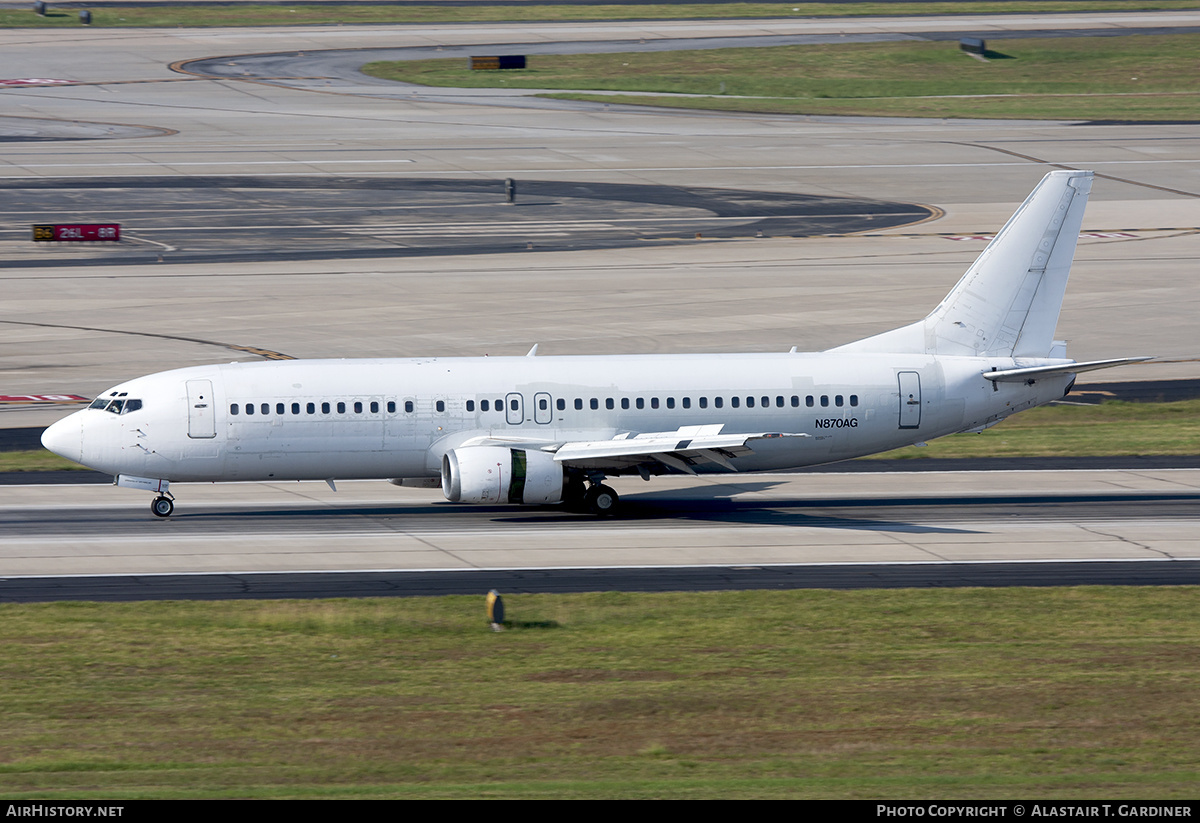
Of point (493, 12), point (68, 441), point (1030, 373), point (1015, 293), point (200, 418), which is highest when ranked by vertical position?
point (493, 12)

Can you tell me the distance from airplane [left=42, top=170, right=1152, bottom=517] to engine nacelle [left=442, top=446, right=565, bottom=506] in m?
0.06

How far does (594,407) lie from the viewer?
137ft

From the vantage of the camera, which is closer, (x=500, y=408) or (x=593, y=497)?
(x=500, y=408)

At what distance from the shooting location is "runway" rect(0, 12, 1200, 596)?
39.2 meters

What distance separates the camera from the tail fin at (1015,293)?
4394 cm

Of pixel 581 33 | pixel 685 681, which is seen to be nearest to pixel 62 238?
pixel 685 681

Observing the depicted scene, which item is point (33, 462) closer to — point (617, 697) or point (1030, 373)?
point (617, 697)

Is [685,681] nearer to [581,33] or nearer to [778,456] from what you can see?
[778,456]

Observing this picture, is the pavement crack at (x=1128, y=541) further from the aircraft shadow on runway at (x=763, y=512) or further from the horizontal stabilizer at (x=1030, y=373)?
the horizontal stabilizer at (x=1030, y=373)

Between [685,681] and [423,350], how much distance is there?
3589 cm

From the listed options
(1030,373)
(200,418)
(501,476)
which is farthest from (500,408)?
(1030,373)

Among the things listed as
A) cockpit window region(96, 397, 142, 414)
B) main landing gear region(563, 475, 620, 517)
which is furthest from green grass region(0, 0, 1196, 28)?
main landing gear region(563, 475, 620, 517)

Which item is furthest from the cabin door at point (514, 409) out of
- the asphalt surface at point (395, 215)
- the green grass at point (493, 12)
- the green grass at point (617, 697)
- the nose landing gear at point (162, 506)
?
the green grass at point (493, 12)

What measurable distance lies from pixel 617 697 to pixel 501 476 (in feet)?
46.7
